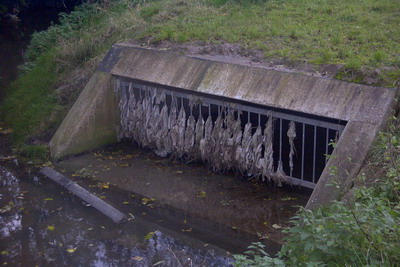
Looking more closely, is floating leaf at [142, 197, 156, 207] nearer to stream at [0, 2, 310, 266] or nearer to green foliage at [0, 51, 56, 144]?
stream at [0, 2, 310, 266]

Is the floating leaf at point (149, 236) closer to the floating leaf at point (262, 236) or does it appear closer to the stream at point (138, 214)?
the stream at point (138, 214)

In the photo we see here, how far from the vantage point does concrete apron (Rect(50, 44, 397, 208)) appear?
240 inches

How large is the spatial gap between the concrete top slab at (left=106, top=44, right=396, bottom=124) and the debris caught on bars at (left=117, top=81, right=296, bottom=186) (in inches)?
11.1

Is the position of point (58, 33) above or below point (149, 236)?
above

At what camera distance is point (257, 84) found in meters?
7.31

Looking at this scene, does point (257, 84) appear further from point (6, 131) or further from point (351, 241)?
point (6, 131)

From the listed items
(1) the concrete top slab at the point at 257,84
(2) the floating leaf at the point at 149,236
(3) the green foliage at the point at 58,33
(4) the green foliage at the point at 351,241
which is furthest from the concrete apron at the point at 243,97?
(3) the green foliage at the point at 58,33

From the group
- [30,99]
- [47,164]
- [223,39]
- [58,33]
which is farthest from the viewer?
[58,33]

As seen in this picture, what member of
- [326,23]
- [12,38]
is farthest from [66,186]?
[12,38]

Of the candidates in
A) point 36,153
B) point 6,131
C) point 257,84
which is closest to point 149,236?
point 257,84

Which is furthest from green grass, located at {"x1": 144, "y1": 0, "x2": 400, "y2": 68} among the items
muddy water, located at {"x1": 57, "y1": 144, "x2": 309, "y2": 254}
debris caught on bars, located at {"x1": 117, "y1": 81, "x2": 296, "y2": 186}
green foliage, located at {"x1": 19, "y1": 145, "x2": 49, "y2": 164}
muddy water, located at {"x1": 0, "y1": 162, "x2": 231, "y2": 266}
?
muddy water, located at {"x1": 0, "y1": 162, "x2": 231, "y2": 266}

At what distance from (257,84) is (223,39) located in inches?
84.6

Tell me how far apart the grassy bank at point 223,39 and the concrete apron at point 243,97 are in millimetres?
278

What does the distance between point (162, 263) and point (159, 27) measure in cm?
549
